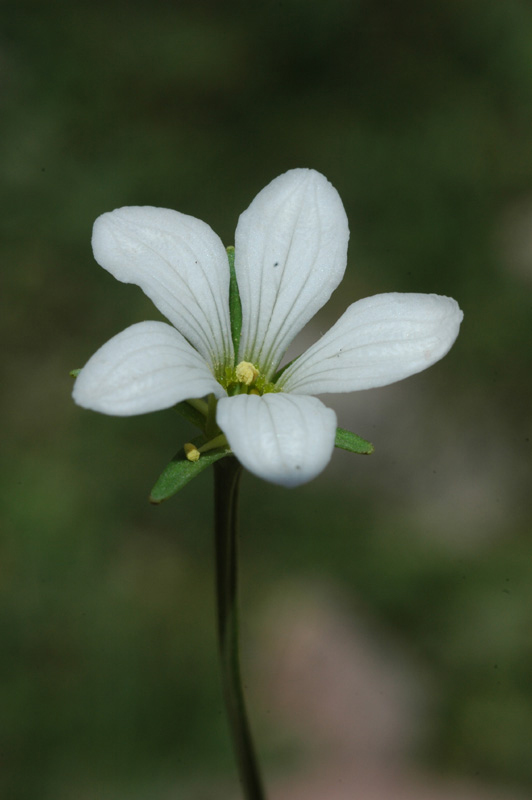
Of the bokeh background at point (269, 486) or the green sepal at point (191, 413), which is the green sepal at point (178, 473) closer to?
the green sepal at point (191, 413)

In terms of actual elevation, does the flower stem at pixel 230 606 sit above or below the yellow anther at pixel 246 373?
below

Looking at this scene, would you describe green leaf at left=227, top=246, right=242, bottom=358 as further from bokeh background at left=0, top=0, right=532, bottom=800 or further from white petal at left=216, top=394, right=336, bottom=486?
bokeh background at left=0, top=0, right=532, bottom=800

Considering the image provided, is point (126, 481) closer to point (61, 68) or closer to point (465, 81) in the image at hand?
point (61, 68)

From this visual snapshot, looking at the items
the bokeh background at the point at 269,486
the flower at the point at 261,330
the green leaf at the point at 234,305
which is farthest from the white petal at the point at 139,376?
the bokeh background at the point at 269,486

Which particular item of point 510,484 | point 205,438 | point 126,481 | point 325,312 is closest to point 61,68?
point 325,312

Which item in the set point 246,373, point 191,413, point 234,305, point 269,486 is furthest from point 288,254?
point 269,486

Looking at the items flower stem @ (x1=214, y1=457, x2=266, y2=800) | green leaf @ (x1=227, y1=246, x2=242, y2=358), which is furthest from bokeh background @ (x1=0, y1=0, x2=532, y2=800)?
green leaf @ (x1=227, y1=246, x2=242, y2=358)
